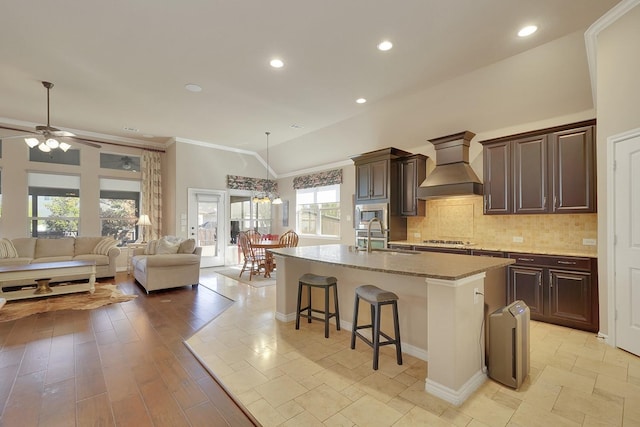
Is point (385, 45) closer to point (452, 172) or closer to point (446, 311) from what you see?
point (452, 172)

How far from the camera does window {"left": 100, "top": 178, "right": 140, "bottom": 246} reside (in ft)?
23.0

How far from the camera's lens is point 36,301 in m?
4.49

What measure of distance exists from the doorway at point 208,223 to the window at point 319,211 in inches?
83.0

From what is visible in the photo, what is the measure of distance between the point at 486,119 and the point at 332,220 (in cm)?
413

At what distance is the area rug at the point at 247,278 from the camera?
5746 mm

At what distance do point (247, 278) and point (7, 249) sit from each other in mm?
4342

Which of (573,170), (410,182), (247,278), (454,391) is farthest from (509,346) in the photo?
(247,278)

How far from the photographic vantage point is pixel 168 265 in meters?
5.12

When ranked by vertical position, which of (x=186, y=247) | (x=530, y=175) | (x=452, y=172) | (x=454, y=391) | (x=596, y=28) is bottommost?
(x=454, y=391)

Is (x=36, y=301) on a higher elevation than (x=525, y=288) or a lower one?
lower

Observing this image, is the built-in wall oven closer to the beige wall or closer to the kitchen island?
the kitchen island

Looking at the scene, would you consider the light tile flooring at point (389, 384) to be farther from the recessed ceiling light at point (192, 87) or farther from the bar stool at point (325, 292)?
the recessed ceiling light at point (192, 87)

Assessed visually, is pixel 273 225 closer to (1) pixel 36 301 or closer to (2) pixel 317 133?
(2) pixel 317 133

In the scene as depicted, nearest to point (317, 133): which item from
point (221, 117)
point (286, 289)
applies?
point (221, 117)
